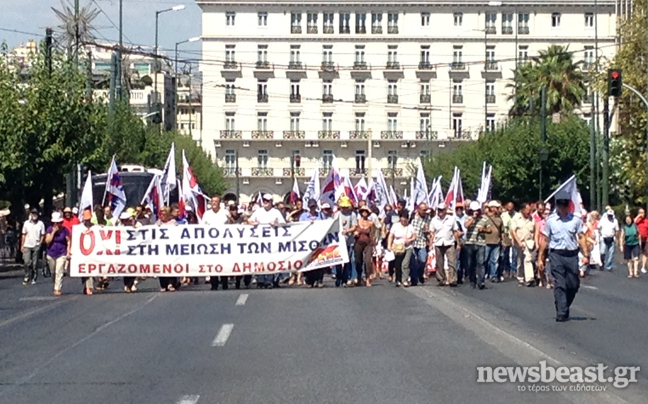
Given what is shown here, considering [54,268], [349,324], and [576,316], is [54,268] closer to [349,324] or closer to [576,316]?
[349,324]

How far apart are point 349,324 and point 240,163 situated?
83421 millimetres

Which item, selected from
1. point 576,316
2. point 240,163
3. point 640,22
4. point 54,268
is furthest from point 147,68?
point 576,316

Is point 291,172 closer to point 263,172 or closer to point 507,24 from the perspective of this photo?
point 263,172

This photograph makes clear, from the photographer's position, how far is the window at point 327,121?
98.2 meters

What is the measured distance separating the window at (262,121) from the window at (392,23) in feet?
38.8

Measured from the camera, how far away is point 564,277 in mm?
17562

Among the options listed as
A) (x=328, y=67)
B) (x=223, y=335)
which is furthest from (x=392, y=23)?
(x=223, y=335)

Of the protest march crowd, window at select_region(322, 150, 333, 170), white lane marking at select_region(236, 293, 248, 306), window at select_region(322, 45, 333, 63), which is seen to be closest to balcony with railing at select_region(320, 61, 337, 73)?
window at select_region(322, 45, 333, 63)

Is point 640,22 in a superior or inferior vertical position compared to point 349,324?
superior

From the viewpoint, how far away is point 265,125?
9862 centimetres

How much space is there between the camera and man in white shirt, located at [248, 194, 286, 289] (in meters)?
26.1

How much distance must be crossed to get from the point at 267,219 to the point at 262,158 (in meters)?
74.1

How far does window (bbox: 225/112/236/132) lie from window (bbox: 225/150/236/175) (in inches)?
92.8

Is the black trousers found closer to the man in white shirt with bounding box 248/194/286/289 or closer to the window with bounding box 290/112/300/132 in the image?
the man in white shirt with bounding box 248/194/286/289
